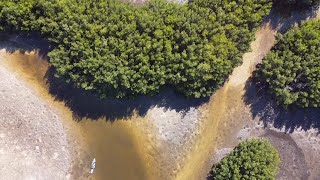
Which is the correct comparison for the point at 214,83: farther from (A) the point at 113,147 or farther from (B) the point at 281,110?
(A) the point at 113,147

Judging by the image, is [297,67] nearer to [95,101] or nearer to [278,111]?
[278,111]

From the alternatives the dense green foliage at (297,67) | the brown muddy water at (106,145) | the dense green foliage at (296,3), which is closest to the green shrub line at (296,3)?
the dense green foliage at (296,3)

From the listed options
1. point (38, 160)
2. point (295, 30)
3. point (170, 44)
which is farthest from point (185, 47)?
point (38, 160)

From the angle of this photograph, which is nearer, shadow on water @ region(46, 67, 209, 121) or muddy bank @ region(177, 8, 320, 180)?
shadow on water @ region(46, 67, 209, 121)

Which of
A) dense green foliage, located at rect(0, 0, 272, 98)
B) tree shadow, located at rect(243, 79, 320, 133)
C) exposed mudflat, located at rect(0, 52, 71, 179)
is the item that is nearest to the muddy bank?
tree shadow, located at rect(243, 79, 320, 133)

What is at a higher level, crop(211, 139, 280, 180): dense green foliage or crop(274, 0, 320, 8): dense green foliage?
crop(274, 0, 320, 8): dense green foliage

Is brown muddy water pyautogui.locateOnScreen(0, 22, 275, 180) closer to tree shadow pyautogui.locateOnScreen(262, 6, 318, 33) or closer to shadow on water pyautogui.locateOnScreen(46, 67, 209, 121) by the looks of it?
shadow on water pyautogui.locateOnScreen(46, 67, 209, 121)
